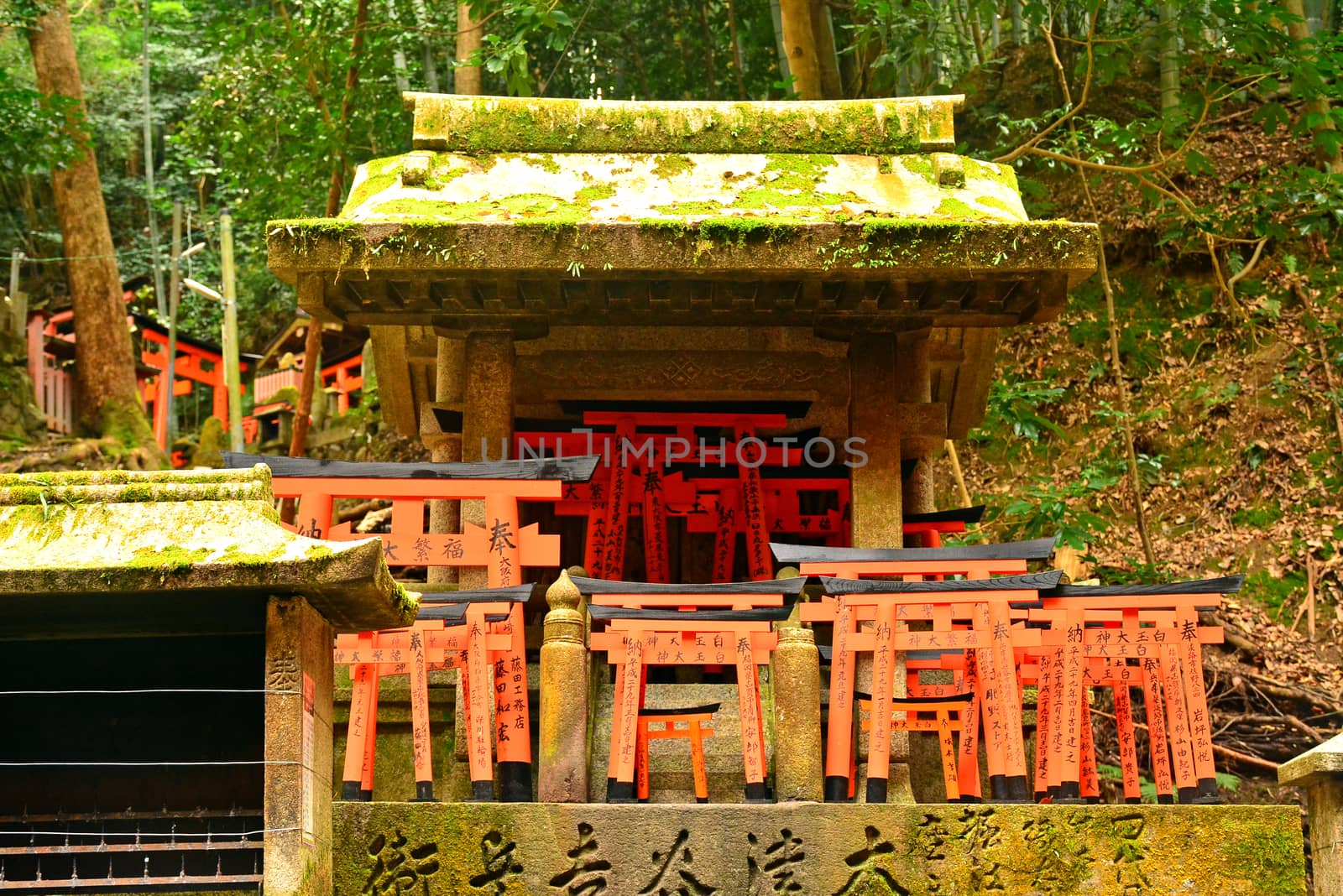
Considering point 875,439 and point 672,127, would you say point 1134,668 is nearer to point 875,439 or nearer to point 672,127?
point 875,439

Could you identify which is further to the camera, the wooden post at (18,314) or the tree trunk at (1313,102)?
the wooden post at (18,314)

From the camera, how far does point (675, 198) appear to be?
379 inches

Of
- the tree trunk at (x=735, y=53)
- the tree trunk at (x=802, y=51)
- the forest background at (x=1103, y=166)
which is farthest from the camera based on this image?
the tree trunk at (x=735, y=53)

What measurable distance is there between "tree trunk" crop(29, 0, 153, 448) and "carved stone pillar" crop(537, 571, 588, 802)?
586 inches

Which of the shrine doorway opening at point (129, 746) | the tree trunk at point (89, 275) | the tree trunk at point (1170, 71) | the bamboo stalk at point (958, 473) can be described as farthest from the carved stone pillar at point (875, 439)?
the tree trunk at point (89, 275)

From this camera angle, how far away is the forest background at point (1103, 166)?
1395cm

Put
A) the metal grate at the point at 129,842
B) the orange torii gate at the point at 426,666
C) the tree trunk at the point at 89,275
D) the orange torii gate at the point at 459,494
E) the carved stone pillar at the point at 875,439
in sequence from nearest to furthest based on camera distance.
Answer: the metal grate at the point at 129,842 < the orange torii gate at the point at 426,666 < the orange torii gate at the point at 459,494 < the carved stone pillar at the point at 875,439 < the tree trunk at the point at 89,275

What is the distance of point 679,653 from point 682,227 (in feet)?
8.67

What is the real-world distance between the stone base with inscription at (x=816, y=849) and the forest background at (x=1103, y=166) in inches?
229

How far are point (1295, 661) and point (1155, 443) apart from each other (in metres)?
3.76

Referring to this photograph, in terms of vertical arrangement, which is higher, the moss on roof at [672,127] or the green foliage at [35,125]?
the green foliage at [35,125]

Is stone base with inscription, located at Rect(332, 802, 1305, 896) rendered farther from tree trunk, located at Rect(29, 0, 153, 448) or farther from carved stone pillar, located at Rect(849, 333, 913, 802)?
tree trunk, located at Rect(29, 0, 153, 448)

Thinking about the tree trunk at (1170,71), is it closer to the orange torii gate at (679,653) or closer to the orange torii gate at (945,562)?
the orange torii gate at (945,562)

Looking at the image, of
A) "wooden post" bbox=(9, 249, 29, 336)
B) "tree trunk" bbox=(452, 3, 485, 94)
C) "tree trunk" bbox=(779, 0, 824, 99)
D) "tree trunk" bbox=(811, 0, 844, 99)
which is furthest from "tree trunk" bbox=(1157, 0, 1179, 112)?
"wooden post" bbox=(9, 249, 29, 336)
